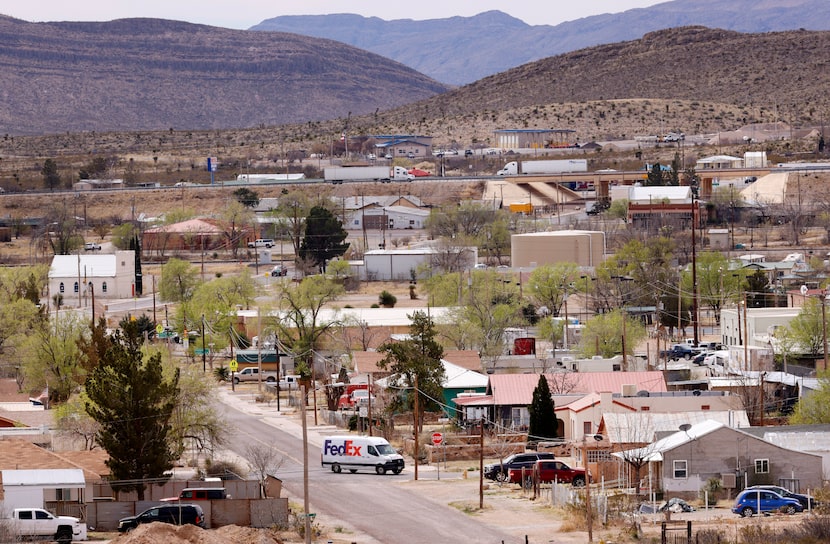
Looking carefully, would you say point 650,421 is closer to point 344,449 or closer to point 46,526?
point 344,449

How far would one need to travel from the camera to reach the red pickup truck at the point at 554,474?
40.8 meters

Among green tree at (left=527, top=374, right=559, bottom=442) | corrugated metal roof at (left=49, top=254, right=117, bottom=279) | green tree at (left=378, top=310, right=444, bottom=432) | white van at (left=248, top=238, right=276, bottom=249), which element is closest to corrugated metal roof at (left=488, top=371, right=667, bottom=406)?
green tree at (left=378, top=310, right=444, bottom=432)

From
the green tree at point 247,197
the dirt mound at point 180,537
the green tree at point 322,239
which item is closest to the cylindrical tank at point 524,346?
the dirt mound at point 180,537

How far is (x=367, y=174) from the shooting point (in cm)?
13875

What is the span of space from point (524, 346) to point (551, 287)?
15.5 m

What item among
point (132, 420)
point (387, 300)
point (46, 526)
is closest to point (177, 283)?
point (387, 300)

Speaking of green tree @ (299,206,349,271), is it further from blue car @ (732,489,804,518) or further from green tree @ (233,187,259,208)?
blue car @ (732,489,804,518)

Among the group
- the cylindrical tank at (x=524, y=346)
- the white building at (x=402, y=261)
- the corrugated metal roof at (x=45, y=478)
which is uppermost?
the white building at (x=402, y=261)

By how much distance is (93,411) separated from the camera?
38438 millimetres

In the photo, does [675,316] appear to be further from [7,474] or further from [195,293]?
[7,474]

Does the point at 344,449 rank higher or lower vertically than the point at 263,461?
lower

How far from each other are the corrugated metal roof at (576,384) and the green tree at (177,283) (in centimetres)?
3479

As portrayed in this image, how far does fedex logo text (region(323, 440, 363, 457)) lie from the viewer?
144 feet

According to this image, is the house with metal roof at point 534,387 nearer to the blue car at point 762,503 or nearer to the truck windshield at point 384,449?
the truck windshield at point 384,449
